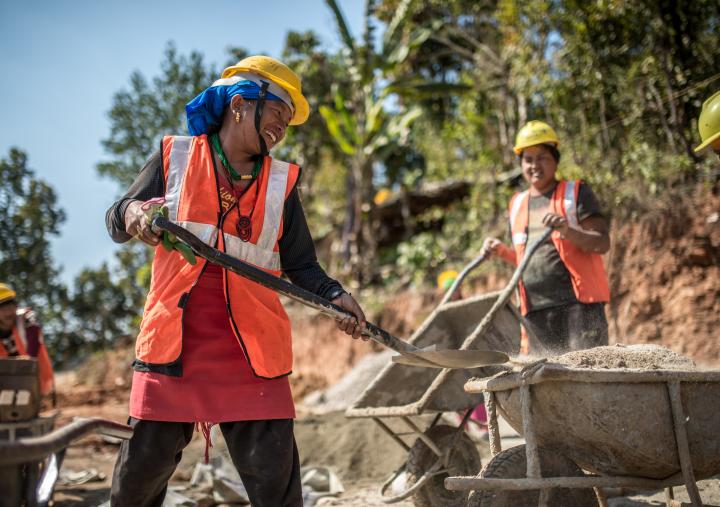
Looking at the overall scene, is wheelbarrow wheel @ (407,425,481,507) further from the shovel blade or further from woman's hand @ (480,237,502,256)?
woman's hand @ (480,237,502,256)

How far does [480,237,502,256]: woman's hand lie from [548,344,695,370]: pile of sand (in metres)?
1.46

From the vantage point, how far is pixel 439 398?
A: 151 inches

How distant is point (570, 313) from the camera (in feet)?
13.4

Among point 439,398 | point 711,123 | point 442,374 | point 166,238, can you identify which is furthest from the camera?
point 439,398

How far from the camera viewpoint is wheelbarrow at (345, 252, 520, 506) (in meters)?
3.74

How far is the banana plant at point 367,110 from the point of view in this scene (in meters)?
11.9

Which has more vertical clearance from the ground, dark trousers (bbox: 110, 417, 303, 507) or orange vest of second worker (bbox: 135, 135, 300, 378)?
orange vest of second worker (bbox: 135, 135, 300, 378)

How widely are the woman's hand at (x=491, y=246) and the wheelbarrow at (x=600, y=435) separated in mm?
1817

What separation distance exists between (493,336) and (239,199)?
1.96 metres

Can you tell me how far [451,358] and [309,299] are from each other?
0.72 m

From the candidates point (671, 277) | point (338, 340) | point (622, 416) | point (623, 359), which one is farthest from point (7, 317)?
point (671, 277)

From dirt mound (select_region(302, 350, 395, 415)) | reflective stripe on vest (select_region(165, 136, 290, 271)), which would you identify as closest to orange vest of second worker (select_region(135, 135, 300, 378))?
reflective stripe on vest (select_region(165, 136, 290, 271))

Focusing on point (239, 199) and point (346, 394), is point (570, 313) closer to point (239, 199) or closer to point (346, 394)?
point (239, 199)

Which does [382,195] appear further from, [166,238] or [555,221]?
[166,238]
